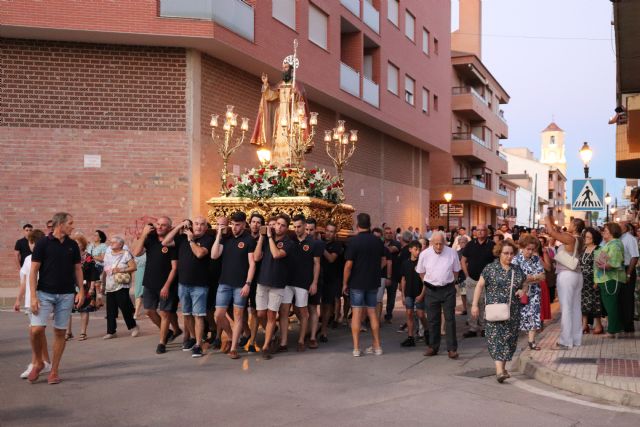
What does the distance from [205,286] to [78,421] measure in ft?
12.5

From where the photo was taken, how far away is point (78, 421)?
6.21 m

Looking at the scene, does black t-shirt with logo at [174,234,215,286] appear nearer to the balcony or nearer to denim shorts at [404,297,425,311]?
denim shorts at [404,297,425,311]

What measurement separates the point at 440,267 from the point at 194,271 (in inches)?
139

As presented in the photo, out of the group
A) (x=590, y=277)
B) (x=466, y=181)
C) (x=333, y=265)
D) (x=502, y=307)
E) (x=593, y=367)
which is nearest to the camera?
(x=502, y=307)

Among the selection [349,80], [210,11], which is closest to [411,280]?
[210,11]

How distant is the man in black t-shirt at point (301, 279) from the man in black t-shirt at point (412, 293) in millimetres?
1606

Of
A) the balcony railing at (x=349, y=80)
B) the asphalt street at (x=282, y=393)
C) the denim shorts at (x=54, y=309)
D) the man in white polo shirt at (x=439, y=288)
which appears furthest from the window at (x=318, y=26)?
the denim shorts at (x=54, y=309)

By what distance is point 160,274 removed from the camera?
1012cm

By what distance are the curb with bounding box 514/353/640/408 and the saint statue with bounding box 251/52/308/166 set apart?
8.02 meters

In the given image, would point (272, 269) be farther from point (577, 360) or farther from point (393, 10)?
point (393, 10)

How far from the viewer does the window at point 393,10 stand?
30422 millimetres

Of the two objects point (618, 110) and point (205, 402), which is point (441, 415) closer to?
point (205, 402)

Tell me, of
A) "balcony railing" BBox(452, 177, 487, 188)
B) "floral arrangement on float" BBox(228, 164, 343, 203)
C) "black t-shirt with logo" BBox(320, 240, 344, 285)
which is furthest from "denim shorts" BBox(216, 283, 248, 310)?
"balcony railing" BBox(452, 177, 487, 188)

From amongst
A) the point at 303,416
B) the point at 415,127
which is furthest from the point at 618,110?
the point at 415,127
